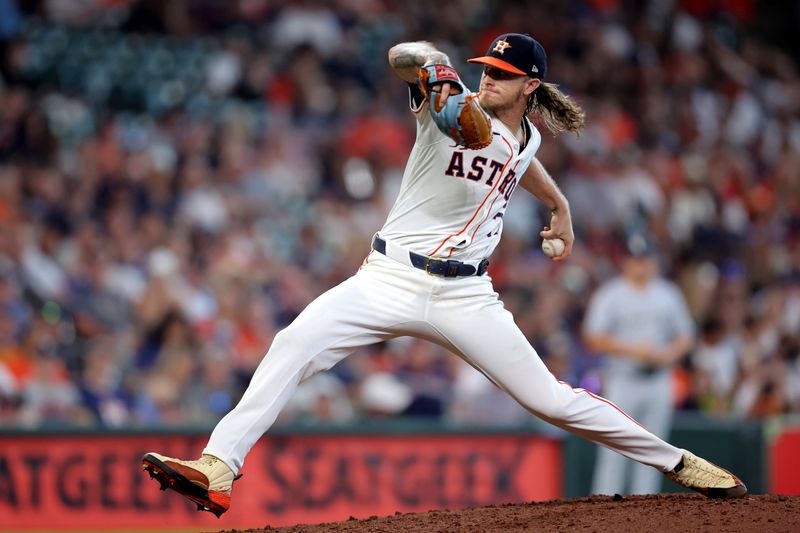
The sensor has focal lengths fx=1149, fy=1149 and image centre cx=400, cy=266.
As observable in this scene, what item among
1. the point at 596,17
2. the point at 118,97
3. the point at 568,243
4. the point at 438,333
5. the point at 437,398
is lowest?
the point at 437,398

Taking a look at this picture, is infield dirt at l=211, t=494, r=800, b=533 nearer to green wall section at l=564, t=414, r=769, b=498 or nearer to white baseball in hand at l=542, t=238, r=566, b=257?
white baseball in hand at l=542, t=238, r=566, b=257

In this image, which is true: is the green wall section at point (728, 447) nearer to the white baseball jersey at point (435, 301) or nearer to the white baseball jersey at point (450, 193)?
the white baseball jersey at point (435, 301)

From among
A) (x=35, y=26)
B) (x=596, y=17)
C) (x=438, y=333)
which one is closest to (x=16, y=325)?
(x=35, y=26)

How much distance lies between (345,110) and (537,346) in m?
3.73

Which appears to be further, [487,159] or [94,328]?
[94,328]

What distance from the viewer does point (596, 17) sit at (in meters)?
15.3

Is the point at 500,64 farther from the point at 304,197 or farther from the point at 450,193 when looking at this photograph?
the point at 304,197

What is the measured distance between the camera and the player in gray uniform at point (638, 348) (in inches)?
354

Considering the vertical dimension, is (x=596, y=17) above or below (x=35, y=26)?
above

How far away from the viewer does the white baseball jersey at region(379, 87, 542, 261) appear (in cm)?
493

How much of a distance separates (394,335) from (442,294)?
11.4 inches

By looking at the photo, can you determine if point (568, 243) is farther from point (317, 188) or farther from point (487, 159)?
point (317, 188)

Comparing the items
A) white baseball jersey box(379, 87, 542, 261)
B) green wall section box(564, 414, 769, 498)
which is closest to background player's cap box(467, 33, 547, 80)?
white baseball jersey box(379, 87, 542, 261)

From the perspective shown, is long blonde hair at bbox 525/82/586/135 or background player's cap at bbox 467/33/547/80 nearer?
background player's cap at bbox 467/33/547/80
